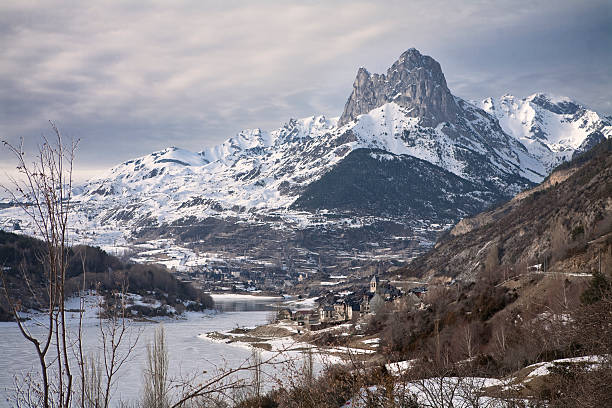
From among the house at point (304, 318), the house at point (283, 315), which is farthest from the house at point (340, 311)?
the house at point (283, 315)

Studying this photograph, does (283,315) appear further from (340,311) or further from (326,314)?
(340,311)

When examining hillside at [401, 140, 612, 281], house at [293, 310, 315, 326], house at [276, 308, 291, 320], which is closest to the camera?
hillside at [401, 140, 612, 281]

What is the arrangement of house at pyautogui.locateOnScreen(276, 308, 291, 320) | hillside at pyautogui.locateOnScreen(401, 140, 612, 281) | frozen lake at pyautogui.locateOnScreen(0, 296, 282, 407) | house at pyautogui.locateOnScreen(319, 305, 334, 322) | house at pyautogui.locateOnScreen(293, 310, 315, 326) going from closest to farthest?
frozen lake at pyautogui.locateOnScreen(0, 296, 282, 407)
hillside at pyautogui.locateOnScreen(401, 140, 612, 281)
house at pyautogui.locateOnScreen(293, 310, 315, 326)
house at pyautogui.locateOnScreen(319, 305, 334, 322)
house at pyautogui.locateOnScreen(276, 308, 291, 320)

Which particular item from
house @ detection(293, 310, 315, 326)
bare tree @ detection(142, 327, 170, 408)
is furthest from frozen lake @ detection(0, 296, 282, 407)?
house @ detection(293, 310, 315, 326)

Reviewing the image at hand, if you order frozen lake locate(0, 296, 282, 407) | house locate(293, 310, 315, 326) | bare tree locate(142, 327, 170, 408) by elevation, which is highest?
Answer: bare tree locate(142, 327, 170, 408)

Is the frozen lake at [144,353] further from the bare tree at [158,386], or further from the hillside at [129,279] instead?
the hillside at [129,279]

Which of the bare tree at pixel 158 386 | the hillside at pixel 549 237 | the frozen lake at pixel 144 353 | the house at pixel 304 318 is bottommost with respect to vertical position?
the house at pixel 304 318

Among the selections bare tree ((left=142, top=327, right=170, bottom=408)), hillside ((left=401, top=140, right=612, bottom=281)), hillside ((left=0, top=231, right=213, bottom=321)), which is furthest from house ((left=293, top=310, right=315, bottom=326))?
bare tree ((left=142, top=327, right=170, bottom=408))

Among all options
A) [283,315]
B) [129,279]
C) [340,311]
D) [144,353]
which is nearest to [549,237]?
[340,311]

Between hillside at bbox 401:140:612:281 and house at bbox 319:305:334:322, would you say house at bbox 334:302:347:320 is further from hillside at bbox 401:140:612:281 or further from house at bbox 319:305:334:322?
hillside at bbox 401:140:612:281

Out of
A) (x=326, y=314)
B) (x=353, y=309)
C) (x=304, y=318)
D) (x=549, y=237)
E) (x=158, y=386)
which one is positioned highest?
(x=549, y=237)

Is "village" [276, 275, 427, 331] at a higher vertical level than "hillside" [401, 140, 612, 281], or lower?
lower

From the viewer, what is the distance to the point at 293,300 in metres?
150

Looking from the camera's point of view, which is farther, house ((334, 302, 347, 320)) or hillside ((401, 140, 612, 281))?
house ((334, 302, 347, 320))
